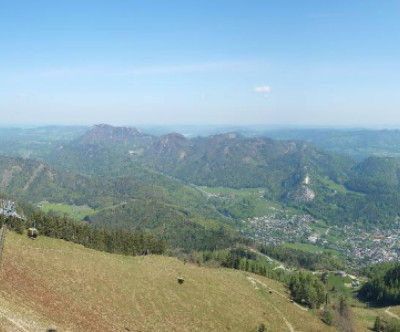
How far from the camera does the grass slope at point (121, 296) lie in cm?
5819

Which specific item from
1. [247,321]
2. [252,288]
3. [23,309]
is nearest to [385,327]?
[252,288]

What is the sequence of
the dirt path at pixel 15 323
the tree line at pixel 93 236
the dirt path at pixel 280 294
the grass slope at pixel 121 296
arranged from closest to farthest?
the dirt path at pixel 15 323 → the grass slope at pixel 121 296 → the dirt path at pixel 280 294 → the tree line at pixel 93 236

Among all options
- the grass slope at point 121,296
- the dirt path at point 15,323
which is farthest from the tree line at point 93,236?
the dirt path at point 15,323

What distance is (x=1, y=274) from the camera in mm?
64125

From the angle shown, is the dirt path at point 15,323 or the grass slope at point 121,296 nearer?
the dirt path at point 15,323

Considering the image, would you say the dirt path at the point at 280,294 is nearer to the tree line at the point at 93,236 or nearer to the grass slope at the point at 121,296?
the grass slope at the point at 121,296

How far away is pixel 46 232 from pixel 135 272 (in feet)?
129

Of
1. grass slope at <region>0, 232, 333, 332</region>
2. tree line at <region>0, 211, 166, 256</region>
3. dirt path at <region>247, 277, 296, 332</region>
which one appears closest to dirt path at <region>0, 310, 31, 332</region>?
grass slope at <region>0, 232, 333, 332</region>

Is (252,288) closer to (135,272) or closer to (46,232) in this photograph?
(135,272)

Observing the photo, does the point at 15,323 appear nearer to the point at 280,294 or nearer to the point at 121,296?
the point at 121,296

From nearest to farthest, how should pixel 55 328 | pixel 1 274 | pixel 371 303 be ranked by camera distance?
pixel 55 328
pixel 1 274
pixel 371 303

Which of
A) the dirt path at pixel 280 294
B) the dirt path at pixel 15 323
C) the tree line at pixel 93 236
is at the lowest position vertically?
the dirt path at pixel 280 294

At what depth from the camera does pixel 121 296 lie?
80.6 meters

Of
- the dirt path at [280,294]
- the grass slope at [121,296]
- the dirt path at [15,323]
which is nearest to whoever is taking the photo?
the dirt path at [15,323]
